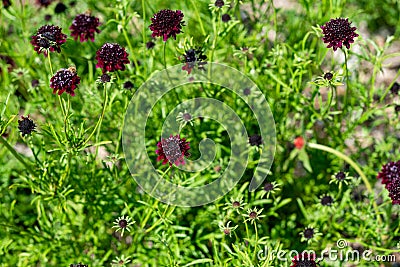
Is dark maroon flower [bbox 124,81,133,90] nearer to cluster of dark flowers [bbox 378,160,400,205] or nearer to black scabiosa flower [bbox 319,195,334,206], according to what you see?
black scabiosa flower [bbox 319,195,334,206]

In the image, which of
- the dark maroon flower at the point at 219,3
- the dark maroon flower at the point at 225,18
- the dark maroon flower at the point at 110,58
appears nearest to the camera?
the dark maroon flower at the point at 110,58

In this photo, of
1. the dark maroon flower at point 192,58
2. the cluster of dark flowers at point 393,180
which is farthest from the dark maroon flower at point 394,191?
the dark maroon flower at point 192,58

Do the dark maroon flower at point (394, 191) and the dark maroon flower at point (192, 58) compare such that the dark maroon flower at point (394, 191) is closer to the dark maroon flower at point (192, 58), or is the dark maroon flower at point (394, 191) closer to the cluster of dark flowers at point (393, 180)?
the cluster of dark flowers at point (393, 180)

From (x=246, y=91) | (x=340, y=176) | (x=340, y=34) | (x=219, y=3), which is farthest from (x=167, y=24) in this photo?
(x=340, y=176)

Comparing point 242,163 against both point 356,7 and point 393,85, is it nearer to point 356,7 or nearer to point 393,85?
point 393,85

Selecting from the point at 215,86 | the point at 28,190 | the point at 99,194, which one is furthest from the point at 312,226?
the point at 28,190

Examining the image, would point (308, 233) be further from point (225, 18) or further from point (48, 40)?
point (48, 40)
